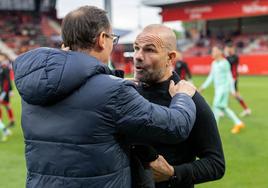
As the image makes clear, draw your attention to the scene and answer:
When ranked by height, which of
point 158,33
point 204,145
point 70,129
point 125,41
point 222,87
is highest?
point 158,33

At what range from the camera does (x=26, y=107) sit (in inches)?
89.4

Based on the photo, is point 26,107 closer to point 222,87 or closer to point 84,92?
point 84,92

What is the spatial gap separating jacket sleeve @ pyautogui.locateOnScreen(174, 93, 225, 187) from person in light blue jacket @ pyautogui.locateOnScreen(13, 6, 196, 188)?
438 millimetres

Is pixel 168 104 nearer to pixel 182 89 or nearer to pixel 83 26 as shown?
pixel 182 89

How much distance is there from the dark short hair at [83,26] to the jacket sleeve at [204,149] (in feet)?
2.51

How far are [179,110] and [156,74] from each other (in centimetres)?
57

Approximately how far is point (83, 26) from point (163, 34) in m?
0.71

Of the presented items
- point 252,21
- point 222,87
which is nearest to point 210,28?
point 252,21

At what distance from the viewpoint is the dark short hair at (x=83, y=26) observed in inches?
84.3

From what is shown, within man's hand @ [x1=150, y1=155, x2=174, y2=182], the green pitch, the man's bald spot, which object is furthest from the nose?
the green pitch

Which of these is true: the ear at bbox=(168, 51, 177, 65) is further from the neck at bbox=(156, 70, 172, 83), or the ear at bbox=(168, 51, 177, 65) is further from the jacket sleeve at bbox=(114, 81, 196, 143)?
the jacket sleeve at bbox=(114, 81, 196, 143)

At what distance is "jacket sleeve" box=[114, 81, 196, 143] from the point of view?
2053mm

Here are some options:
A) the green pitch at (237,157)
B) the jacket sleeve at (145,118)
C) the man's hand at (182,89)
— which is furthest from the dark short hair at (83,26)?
the green pitch at (237,157)

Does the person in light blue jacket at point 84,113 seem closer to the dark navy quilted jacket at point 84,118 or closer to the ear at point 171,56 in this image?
the dark navy quilted jacket at point 84,118
